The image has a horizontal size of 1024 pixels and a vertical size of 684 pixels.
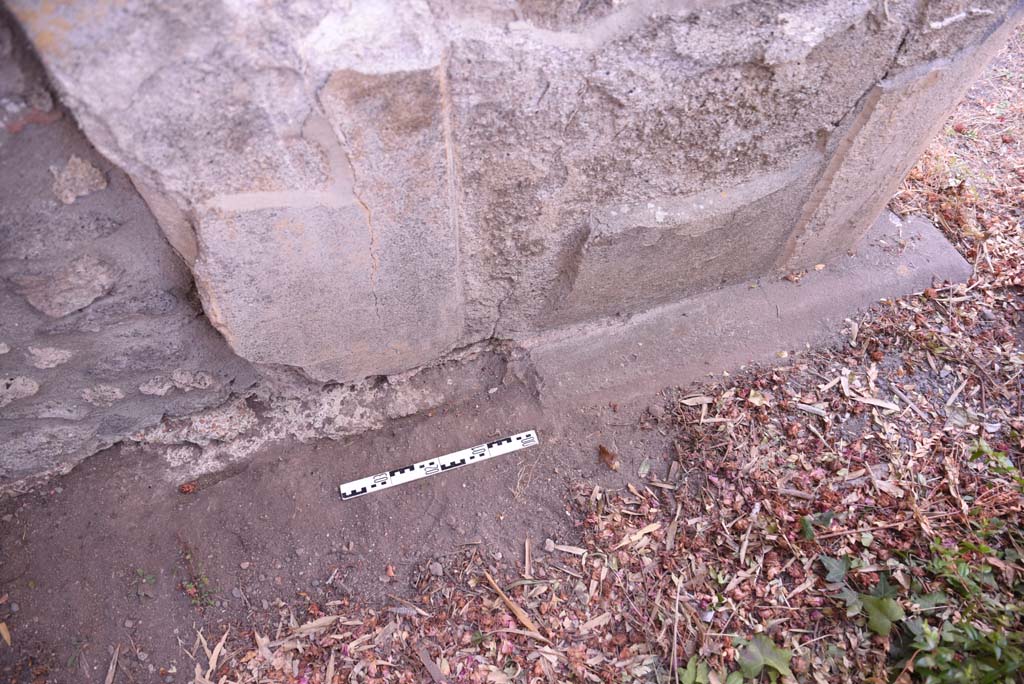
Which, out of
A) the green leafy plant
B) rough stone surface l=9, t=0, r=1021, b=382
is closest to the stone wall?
rough stone surface l=9, t=0, r=1021, b=382

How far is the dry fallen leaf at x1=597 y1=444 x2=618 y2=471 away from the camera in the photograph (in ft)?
6.49

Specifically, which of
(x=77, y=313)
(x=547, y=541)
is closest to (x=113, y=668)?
(x=77, y=313)

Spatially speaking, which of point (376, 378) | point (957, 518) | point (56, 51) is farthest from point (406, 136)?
point (957, 518)

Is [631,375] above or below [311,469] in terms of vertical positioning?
above

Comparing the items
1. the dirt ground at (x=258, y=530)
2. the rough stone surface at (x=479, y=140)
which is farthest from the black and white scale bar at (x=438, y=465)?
the rough stone surface at (x=479, y=140)

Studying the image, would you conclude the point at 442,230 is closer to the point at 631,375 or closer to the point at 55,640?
the point at 631,375

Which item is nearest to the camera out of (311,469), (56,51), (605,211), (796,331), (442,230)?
(56,51)

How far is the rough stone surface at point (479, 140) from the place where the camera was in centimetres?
114

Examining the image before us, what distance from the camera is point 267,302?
155 centimetres

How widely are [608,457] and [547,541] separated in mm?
318

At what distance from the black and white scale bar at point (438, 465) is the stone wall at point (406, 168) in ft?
0.72

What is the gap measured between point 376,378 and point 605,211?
0.89 m

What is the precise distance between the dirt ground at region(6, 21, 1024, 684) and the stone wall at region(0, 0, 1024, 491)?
0.86ft

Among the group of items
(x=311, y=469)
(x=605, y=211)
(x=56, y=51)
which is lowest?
(x=311, y=469)
